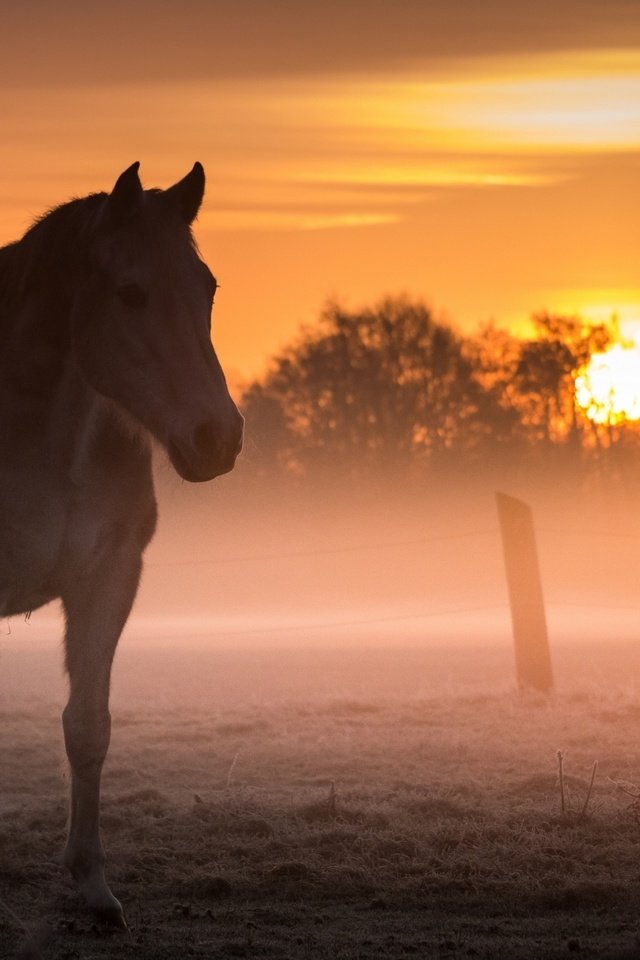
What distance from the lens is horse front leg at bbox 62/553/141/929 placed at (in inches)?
214

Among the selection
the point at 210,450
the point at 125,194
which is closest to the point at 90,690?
the point at 210,450

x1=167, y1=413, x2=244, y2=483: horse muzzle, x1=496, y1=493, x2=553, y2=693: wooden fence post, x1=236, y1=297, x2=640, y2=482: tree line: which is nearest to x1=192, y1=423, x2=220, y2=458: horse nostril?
x1=167, y1=413, x2=244, y2=483: horse muzzle

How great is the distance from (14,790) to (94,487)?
310 centimetres

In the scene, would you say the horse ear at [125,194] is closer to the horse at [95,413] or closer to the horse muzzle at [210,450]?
the horse at [95,413]

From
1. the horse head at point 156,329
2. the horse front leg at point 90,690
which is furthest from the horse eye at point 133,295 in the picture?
the horse front leg at point 90,690

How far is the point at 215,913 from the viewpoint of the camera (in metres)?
5.10

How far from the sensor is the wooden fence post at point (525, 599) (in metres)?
11.8

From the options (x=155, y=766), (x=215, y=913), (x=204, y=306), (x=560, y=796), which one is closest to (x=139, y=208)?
(x=204, y=306)

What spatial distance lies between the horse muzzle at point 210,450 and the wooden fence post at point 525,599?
730 cm

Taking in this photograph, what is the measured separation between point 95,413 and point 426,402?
32400 mm

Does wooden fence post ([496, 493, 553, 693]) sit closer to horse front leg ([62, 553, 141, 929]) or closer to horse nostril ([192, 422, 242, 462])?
horse front leg ([62, 553, 141, 929])

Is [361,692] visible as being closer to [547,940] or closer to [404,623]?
[547,940]

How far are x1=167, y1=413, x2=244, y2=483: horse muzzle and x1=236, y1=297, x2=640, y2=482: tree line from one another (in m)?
32.0

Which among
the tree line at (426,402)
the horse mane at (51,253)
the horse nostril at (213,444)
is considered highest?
the tree line at (426,402)
